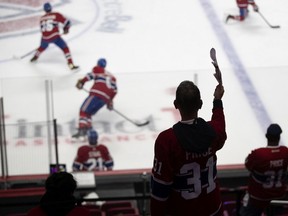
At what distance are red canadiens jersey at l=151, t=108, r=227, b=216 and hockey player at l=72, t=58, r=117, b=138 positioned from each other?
3.98 meters

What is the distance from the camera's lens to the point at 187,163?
193 cm

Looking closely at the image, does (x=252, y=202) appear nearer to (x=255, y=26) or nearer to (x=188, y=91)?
(x=188, y=91)

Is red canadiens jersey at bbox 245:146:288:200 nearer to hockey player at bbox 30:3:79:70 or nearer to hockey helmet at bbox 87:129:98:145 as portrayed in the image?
hockey helmet at bbox 87:129:98:145

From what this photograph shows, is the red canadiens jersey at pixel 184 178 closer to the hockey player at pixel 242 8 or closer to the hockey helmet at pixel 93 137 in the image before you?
the hockey helmet at pixel 93 137

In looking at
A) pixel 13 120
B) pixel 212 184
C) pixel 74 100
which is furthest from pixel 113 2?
pixel 212 184

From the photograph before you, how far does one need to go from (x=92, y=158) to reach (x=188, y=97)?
134 inches

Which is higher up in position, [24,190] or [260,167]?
[260,167]

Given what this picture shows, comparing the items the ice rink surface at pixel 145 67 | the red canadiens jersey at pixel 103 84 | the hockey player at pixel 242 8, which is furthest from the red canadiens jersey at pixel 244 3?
the red canadiens jersey at pixel 103 84

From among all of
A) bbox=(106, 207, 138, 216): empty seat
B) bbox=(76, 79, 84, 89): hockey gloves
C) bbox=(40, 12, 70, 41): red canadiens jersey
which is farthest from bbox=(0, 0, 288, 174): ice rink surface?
bbox=(106, 207, 138, 216): empty seat

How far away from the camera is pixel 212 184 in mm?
2023

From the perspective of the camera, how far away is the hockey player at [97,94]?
6.11 m

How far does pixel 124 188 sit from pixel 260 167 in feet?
5.85

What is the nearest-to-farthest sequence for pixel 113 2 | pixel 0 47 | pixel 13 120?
pixel 13 120 → pixel 0 47 → pixel 113 2

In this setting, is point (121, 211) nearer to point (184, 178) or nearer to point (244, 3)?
point (184, 178)
